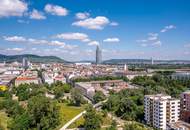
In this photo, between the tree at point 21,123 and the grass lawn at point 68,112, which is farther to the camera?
the grass lawn at point 68,112

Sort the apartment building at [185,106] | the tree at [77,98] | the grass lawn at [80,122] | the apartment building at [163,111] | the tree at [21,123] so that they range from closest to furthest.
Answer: the tree at [21,123] < the apartment building at [163,111] < the apartment building at [185,106] < the grass lawn at [80,122] < the tree at [77,98]

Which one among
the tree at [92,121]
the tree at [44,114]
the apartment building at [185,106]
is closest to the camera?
the tree at [92,121]

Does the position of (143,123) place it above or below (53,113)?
below

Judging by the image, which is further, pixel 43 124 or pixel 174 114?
pixel 174 114

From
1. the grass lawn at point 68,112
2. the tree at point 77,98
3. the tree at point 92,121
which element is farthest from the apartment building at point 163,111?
the tree at point 77,98

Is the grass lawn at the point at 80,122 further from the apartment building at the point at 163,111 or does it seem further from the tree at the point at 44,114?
the apartment building at the point at 163,111

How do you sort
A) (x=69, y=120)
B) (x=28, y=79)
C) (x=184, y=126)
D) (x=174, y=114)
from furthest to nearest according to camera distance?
(x=28, y=79) < (x=69, y=120) < (x=174, y=114) < (x=184, y=126)

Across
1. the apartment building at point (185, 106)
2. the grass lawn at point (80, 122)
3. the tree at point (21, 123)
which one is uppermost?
the apartment building at point (185, 106)

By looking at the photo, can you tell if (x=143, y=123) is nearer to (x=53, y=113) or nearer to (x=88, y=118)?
(x=88, y=118)

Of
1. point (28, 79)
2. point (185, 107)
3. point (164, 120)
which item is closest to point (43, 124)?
point (164, 120)
